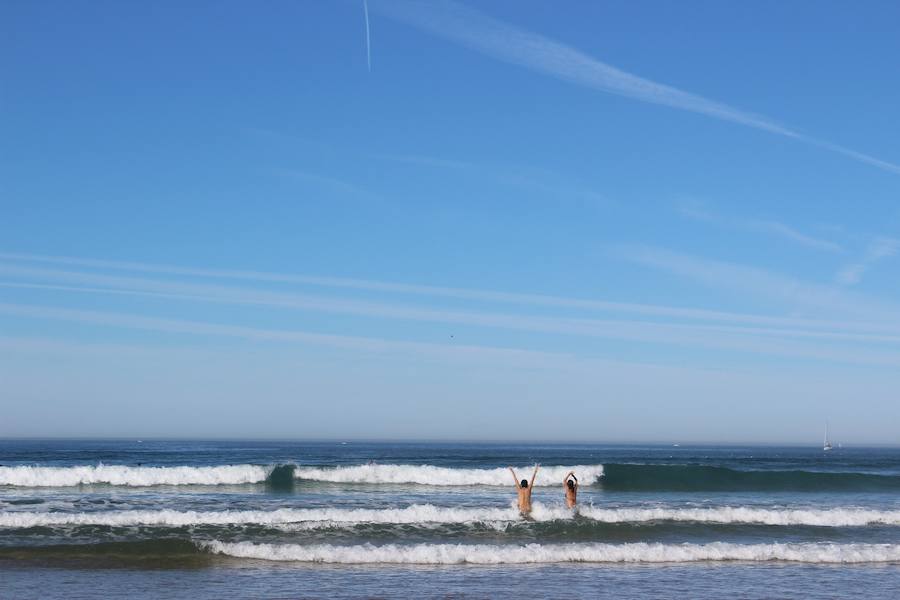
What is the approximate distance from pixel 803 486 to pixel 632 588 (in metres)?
24.4

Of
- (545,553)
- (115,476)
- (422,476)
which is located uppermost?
(115,476)

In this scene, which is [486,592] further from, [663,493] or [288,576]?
[663,493]

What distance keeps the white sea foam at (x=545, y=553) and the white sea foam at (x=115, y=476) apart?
52.7ft

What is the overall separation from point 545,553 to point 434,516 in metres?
5.09

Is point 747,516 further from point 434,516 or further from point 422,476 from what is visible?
point 422,476

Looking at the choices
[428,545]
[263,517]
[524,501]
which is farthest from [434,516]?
[263,517]

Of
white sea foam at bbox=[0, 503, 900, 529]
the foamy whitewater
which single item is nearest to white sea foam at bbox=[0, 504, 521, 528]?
white sea foam at bbox=[0, 503, 900, 529]

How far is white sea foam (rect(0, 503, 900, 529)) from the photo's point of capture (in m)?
19.1

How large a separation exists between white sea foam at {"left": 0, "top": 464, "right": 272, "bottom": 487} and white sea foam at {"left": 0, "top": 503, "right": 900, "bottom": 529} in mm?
10374

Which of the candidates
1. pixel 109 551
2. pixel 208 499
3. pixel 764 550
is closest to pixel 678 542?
pixel 764 550

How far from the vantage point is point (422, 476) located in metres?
33.7

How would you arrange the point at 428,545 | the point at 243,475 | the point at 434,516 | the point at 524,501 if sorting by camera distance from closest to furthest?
1. the point at 428,545
2. the point at 434,516
3. the point at 524,501
4. the point at 243,475

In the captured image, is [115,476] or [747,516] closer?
[747,516]

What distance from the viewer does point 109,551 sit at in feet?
54.2
